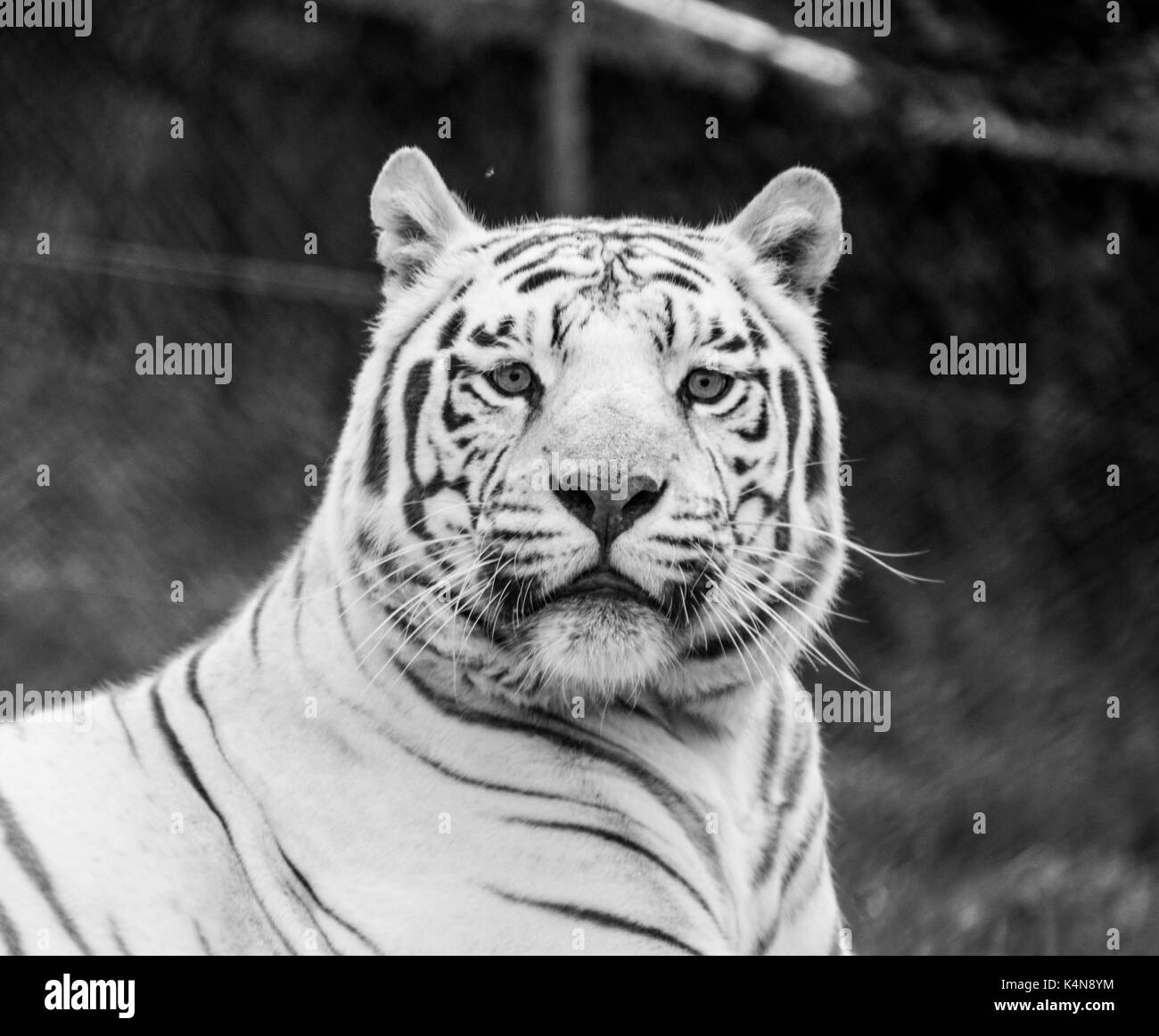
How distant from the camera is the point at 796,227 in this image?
205 cm

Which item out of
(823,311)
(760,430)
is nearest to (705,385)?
(760,430)

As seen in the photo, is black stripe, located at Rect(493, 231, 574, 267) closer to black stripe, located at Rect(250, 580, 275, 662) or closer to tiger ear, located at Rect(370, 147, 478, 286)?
tiger ear, located at Rect(370, 147, 478, 286)

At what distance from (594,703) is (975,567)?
2.34 meters

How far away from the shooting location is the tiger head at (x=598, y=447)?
1.71m

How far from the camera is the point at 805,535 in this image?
6.30ft

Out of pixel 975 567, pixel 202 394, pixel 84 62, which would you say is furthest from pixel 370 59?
pixel 975 567

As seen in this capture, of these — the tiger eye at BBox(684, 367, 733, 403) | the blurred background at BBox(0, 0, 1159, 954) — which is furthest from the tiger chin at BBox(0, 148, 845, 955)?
the blurred background at BBox(0, 0, 1159, 954)

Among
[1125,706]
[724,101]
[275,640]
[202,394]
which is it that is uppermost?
[724,101]

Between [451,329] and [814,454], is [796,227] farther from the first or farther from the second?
[451,329]

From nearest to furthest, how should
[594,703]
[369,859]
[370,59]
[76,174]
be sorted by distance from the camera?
1. [369,859]
2. [594,703]
3. [76,174]
4. [370,59]

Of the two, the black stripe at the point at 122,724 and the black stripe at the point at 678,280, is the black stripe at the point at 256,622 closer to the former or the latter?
the black stripe at the point at 122,724

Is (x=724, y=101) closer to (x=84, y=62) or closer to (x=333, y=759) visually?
(x=84, y=62)

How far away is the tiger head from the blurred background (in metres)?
1.34

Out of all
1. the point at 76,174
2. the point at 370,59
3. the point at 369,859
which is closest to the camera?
the point at 369,859
